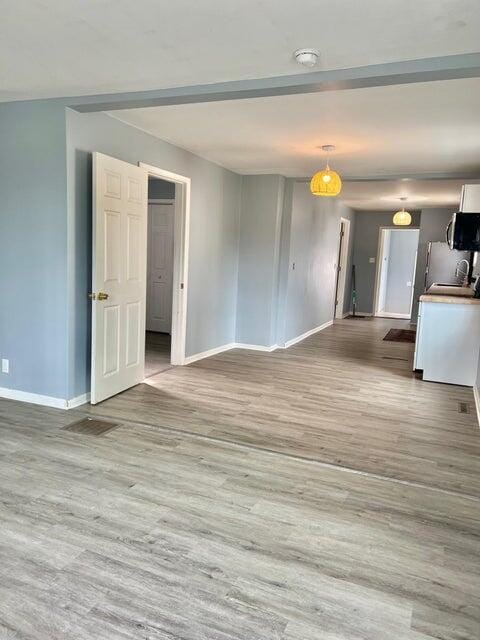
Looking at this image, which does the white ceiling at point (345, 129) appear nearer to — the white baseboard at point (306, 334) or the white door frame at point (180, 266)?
the white door frame at point (180, 266)

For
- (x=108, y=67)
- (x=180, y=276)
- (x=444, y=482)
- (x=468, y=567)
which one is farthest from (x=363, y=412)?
(x=108, y=67)

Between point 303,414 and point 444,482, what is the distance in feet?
4.41

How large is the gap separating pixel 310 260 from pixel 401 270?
5.14m

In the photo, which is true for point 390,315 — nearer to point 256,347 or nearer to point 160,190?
point 256,347

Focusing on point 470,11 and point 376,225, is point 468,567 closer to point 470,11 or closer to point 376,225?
point 470,11

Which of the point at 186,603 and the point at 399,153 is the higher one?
the point at 399,153

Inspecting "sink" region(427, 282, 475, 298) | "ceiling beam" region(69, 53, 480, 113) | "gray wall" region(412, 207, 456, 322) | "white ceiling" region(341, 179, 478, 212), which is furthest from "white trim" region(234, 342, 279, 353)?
"gray wall" region(412, 207, 456, 322)

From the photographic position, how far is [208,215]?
576cm

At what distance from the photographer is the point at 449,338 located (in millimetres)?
5031

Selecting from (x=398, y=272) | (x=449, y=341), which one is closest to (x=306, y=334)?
(x=449, y=341)

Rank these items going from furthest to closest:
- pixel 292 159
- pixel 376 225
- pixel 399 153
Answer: pixel 376 225 < pixel 292 159 < pixel 399 153

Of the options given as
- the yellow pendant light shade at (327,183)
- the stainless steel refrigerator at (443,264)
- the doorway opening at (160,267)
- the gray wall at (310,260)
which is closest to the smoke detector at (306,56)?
the yellow pendant light shade at (327,183)

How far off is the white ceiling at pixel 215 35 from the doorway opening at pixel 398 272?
9.52 m

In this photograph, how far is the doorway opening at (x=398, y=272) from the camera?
1170 cm
